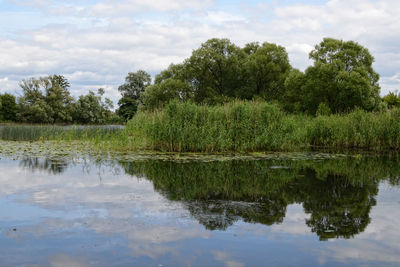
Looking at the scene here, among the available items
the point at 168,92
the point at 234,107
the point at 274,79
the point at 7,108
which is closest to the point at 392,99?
the point at 274,79

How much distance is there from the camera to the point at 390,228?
657cm

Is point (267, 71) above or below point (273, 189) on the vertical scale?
above

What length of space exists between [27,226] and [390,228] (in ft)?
19.6

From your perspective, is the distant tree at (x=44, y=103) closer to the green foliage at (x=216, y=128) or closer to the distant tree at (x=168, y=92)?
the distant tree at (x=168, y=92)

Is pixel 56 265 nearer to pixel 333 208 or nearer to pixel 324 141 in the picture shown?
pixel 333 208

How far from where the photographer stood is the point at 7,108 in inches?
2911

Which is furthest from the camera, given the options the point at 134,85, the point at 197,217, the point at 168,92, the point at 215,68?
the point at 134,85

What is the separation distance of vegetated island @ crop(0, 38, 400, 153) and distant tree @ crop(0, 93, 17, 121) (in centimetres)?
18

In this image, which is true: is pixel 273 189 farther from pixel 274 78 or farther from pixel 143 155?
pixel 274 78

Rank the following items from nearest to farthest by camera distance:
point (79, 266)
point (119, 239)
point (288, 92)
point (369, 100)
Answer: point (79, 266) → point (119, 239) → point (369, 100) → point (288, 92)

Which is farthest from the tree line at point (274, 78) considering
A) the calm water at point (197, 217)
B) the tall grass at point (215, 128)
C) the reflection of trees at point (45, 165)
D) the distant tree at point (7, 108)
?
the distant tree at point (7, 108)

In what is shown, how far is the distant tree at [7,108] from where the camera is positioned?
73188mm

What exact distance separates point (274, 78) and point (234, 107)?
3419 cm

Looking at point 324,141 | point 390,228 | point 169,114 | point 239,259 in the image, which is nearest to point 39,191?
point 239,259
